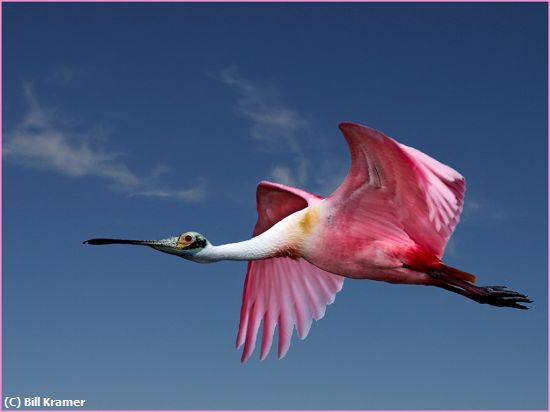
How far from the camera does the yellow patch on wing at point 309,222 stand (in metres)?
10.4

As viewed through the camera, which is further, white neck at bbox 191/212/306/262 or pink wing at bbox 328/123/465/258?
white neck at bbox 191/212/306/262

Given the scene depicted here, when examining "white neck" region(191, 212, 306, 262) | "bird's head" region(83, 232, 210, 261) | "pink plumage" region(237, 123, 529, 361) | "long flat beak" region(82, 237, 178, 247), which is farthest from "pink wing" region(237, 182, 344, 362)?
"long flat beak" region(82, 237, 178, 247)

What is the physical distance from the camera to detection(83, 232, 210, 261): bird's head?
10609 millimetres

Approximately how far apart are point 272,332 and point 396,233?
8.55 feet

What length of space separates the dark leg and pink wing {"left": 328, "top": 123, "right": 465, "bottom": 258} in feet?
A: 0.82

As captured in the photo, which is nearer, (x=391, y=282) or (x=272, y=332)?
(x=391, y=282)

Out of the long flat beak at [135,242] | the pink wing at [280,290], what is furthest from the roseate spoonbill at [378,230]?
the pink wing at [280,290]

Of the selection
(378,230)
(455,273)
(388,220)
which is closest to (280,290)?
(378,230)

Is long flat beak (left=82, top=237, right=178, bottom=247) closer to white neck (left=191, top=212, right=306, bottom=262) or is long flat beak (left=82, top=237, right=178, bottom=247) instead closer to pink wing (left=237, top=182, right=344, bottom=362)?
white neck (left=191, top=212, right=306, bottom=262)

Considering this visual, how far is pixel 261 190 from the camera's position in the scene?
12344mm

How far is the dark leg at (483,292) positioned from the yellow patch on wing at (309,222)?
1.24m

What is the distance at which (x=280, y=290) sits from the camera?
1238cm

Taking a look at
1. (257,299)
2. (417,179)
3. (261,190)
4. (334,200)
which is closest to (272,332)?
(257,299)

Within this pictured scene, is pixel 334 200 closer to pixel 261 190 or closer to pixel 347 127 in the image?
pixel 347 127
